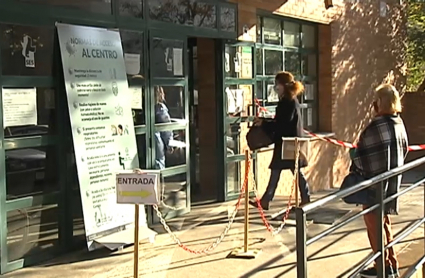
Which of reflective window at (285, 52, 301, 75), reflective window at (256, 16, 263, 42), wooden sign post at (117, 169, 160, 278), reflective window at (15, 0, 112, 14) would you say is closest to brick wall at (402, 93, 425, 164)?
reflective window at (285, 52, 301, 75)

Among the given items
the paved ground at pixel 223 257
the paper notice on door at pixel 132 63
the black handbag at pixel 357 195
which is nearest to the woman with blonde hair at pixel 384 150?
the black handbag at pixel 357 195

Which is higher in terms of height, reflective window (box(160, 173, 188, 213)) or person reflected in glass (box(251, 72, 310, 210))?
person reflected in glass (box(251, 72, 310, 210))

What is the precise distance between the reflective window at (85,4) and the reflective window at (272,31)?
4.18 metres

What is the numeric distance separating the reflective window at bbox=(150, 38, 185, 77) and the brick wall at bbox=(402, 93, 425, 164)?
9468 mm

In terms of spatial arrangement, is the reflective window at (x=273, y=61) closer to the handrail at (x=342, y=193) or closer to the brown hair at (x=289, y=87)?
the brown hair at (x=289, y=87)

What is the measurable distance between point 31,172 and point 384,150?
3.36 m

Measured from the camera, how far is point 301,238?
12.5 ft

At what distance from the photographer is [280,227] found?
8.06 m

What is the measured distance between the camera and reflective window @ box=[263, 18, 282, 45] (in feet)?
37.0

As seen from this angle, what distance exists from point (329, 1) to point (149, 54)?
5.35 metres

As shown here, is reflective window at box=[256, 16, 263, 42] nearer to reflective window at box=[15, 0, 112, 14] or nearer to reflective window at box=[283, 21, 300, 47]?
reflective window at box=[283, 21, 300, 47]

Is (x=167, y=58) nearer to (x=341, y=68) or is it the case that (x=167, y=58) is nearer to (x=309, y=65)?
(x=309, y=65)

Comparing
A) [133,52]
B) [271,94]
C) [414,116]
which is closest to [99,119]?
[133,52]

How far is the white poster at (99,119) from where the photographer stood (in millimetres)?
6852
